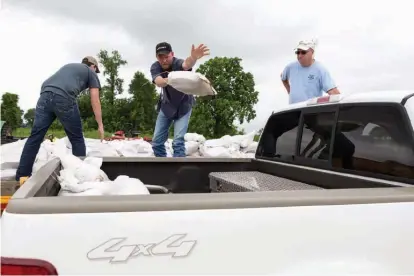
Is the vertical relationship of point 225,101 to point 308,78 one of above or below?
above

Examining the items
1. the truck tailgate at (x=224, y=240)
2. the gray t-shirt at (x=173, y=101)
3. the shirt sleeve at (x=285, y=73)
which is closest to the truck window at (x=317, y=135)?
the truck tailgate at (x=224, y=240)

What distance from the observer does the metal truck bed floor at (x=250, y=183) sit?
2896 millimetres

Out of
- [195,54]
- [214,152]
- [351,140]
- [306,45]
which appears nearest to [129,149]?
[214,152]

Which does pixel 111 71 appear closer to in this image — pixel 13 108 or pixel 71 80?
pixel 13 108

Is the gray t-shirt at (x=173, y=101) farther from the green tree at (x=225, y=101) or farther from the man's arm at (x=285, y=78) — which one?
the green tree at (x=225, y=101)

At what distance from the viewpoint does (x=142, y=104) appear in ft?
201

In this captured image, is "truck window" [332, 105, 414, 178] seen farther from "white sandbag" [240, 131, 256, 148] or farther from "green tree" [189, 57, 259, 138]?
"green tree" [189, 57, 259, 138]

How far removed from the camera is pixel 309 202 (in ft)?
5.75

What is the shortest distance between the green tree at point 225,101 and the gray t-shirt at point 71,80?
1441 inches

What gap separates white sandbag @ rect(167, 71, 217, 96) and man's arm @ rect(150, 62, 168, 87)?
410 mm

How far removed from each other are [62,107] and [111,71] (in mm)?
53892

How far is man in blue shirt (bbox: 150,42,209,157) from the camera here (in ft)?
18.4

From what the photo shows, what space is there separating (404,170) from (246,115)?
43.3 meters

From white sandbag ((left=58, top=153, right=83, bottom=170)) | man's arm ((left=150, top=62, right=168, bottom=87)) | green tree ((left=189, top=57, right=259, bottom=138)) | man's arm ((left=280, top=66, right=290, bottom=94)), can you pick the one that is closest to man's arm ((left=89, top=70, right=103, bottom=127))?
man's arm ((left=150, top=62, right=168, bottom=87))
